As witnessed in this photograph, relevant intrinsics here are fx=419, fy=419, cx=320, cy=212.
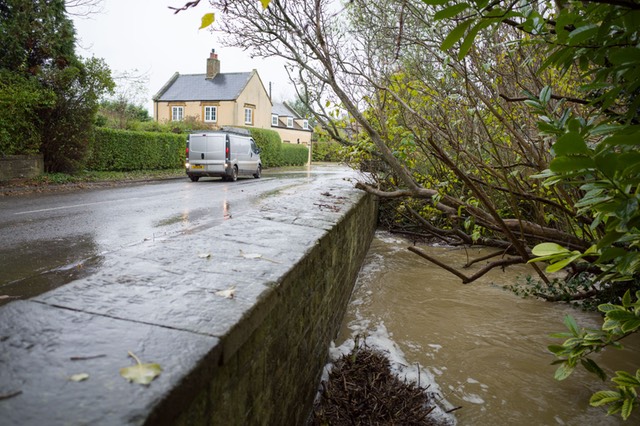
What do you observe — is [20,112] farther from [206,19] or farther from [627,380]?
[627,380]

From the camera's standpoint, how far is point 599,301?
4.04m

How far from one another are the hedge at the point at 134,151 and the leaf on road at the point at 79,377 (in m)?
16.7

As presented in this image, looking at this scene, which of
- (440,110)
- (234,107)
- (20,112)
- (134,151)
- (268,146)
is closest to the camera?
(440,110)

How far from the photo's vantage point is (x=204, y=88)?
40188 millimetres

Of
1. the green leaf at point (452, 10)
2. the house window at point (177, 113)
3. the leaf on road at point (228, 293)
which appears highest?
the house window at point (177, 113)

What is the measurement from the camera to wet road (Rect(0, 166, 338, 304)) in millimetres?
4605

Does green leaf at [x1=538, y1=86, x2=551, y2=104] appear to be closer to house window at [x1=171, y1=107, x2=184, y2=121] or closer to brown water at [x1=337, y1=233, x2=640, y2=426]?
brown water at [x1=337, y1=233, x2=640, y2=426]

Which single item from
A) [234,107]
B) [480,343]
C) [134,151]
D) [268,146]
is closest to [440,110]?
[480,343]

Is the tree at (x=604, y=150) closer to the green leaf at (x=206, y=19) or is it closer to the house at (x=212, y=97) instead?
the green leaf at (x=206, y=19)

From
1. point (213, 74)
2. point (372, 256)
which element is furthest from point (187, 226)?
point (213, 74)

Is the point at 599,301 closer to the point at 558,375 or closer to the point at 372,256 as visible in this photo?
the point at 558,375

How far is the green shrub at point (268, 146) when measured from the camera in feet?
98.2

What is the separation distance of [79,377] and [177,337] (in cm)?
26

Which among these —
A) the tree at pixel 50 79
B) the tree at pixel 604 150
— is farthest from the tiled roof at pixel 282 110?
the tree at pixel 604 150
